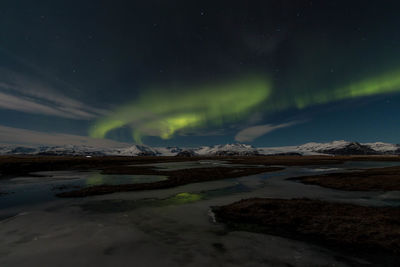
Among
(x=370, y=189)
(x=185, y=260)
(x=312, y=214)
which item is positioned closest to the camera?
(x=185, y=260)

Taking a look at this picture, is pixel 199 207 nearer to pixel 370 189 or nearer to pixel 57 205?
pixel 57 205

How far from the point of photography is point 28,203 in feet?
67.9

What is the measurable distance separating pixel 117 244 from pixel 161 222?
404cm

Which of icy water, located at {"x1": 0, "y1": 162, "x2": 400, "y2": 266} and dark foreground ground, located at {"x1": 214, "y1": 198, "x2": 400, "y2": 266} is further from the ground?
icy water, located at {"x1": 0, "y1": 162, "x2": 400, "y2": 266}

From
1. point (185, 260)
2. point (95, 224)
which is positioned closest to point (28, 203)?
point (95, 224)

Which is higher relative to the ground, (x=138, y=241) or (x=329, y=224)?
(x=138, y=241)

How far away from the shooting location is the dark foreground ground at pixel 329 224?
9672 mm

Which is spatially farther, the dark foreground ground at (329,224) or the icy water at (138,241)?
the dark foreground ground at (329,224)

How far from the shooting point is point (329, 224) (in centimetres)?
1259

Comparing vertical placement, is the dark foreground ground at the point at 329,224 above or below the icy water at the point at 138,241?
below

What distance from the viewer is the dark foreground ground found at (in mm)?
9672

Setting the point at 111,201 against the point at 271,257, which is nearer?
the point at 271,257

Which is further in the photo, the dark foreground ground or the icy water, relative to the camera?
the dark foreground ground

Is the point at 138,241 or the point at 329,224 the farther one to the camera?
the point at 329,224
